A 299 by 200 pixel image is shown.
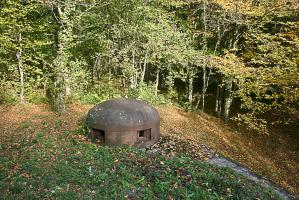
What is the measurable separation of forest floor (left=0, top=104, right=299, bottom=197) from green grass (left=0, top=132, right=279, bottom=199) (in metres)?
0.07

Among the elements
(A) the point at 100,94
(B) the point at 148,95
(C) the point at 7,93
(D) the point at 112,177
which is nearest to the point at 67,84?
(A) the point at 100,94

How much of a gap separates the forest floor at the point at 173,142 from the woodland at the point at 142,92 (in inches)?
3.2

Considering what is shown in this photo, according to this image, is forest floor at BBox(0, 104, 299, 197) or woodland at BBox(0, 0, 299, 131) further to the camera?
woodland at BBox(0, 0, 299, 131)

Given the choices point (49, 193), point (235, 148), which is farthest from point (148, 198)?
point (235, 148)

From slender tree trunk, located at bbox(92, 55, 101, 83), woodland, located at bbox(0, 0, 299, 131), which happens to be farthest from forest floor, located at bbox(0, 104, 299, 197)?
slender tree trunk, located at bbox(92, 55, 101, 83)

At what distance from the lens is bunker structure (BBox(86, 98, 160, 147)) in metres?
13.2

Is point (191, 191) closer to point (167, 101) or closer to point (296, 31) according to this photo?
point (296, 31)

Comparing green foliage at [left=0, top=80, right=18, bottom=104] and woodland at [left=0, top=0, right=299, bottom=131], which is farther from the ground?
woodland at [left=0, top=0, right=299, bottom=131]

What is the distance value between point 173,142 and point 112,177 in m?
5.04

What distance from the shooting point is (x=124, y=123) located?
13.2 meters

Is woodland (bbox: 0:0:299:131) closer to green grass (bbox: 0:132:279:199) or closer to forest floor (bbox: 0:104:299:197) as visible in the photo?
forest floor (bbox: 0:104:299:197)

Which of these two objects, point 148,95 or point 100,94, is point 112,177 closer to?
point 100,94

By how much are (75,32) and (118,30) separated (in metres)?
3.89

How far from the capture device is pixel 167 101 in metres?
24.0
